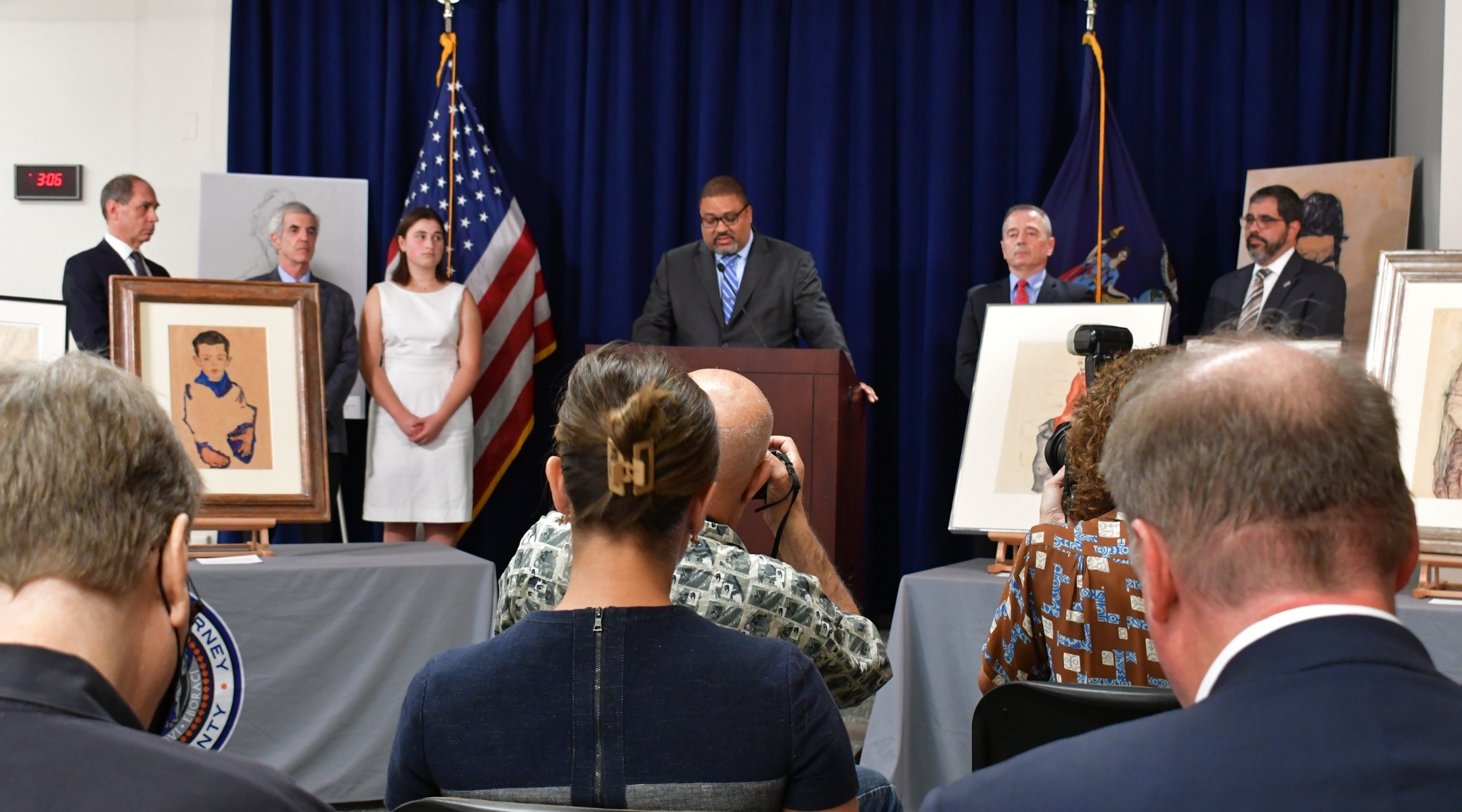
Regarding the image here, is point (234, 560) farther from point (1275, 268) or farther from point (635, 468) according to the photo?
point (1275, 268)

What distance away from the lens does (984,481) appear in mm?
3281

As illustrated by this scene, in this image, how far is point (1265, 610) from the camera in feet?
2.52

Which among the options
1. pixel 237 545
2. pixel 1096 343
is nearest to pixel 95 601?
pixel 1096 343

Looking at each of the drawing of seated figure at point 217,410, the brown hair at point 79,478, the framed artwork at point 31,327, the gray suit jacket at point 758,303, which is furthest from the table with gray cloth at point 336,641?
the brown hair at point 79,478

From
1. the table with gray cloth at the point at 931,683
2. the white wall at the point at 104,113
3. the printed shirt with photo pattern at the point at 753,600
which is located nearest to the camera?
the printed shirt with photo pattern at the point at 753,600

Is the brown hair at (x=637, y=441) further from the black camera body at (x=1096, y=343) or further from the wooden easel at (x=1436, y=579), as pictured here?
the wooden easel at (x=1436, y=579)

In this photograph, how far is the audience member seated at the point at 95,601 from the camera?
74 cm

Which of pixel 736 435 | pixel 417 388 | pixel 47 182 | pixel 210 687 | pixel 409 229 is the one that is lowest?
pixel 210 687

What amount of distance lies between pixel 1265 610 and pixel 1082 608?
36.1 inches

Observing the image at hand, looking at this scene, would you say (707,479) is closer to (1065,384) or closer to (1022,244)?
(1065,384)

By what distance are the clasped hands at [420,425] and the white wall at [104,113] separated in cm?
163

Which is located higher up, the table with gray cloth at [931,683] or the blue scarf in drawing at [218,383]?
the blue scarf in drawing at [218,383]

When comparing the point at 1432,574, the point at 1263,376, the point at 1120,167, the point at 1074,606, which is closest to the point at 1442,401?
the point at 1432,574

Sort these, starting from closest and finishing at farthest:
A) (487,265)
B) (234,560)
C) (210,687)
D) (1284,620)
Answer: (1284,620) < (210,687) < (234,560) < (487,265)
